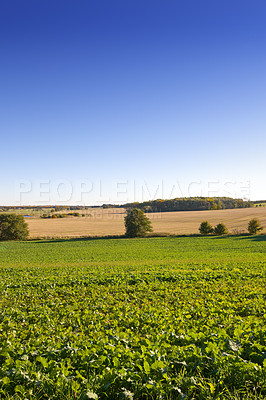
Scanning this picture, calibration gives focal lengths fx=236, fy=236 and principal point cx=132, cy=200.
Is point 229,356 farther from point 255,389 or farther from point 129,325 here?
point 129,325

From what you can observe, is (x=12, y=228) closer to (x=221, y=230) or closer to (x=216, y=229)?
(x=216, y=229)

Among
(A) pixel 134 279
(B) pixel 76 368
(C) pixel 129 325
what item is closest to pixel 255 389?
(B) pixel 76 368

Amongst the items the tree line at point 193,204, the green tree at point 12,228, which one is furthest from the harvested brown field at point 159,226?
the tree line at point 193,204

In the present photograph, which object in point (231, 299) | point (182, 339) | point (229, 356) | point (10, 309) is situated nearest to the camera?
point (229, 356)

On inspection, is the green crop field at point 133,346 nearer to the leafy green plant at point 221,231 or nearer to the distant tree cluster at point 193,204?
the leafy green plant at point 221,231

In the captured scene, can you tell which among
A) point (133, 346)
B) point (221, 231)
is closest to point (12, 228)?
point (221, 231)

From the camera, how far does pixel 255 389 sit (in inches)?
163

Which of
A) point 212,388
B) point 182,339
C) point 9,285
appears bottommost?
point 9,285

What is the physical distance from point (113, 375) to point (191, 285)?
34.6 ft

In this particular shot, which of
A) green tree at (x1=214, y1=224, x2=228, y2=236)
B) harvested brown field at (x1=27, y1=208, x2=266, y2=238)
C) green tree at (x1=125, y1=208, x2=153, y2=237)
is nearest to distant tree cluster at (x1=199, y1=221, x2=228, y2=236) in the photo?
green tree at (x1=214, y1=224, x2=228, y2=236)

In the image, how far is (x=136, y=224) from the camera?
6869 centimetres

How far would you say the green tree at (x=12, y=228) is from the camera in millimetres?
69750

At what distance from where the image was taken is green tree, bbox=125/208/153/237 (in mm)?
68875

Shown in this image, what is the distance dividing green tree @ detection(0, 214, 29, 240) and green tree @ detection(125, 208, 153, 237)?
105 ft
